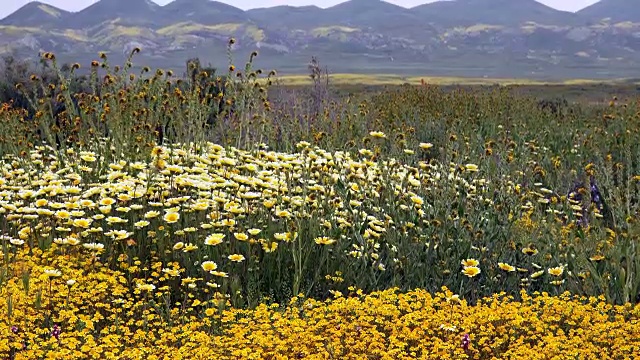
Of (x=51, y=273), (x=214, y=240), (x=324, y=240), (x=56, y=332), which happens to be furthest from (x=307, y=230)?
(x=56, y=332)

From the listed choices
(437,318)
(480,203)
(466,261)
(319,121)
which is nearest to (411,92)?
(319,121)

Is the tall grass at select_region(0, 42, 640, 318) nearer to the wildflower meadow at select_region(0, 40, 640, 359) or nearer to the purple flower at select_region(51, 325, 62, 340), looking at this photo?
the wildflower meadow at select_region(0, 40, 640, 359)

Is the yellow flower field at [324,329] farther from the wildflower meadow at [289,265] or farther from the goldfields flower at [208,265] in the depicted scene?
the goldfields flower at [208,265]

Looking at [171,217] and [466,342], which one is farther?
[171,217]

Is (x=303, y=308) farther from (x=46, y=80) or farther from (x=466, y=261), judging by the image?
(x=46, y=80)

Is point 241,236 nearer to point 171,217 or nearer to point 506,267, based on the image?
point 171,217

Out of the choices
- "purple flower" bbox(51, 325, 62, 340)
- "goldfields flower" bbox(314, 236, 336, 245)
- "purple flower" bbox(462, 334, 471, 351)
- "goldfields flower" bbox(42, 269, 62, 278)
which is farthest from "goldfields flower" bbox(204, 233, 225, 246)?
"purple flower" bbox(462, 334, 471, 351)

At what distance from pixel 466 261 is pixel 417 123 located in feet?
23.1

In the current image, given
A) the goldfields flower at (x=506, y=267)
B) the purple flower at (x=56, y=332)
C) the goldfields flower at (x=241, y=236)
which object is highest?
the goldfields flower at (x=241, y=236)

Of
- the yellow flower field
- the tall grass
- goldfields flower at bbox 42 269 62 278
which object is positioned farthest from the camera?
the tall grass

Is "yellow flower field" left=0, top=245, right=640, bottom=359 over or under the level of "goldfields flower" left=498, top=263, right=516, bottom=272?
under

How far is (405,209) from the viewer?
657cm

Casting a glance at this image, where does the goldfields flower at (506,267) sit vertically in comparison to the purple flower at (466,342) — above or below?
above

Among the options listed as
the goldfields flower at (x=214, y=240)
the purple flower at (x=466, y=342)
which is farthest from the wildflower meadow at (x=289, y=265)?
the goldfields flower at (x=214, y=240)
